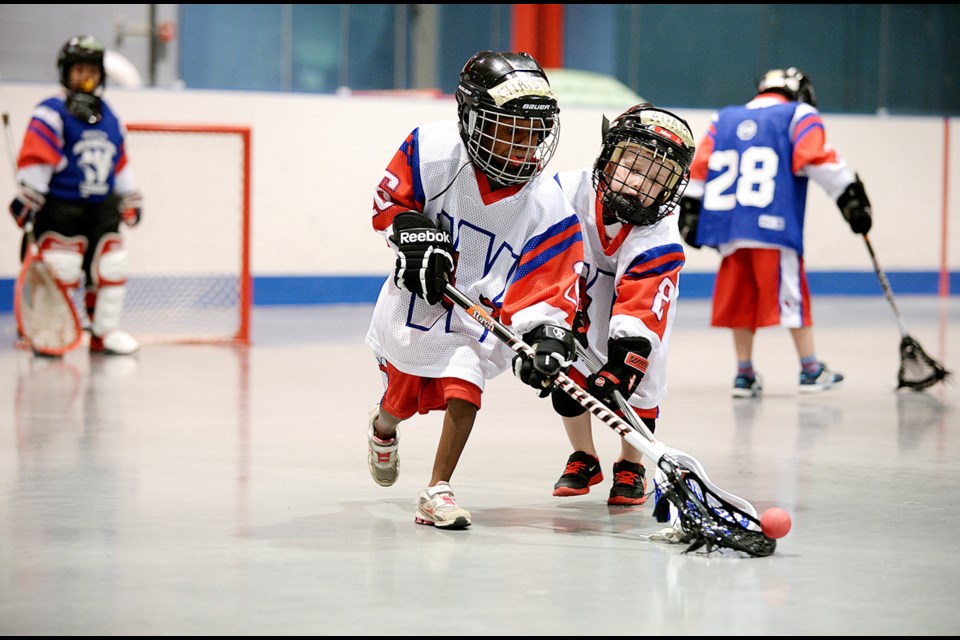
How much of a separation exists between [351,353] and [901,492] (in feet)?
12.4

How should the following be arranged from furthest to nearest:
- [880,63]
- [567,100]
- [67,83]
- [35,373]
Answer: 1. [880,63]
2. [567,100]
3. [67,83]
4. [35,373]

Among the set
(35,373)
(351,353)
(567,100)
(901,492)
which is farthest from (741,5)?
(901,492)

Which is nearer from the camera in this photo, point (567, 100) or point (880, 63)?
point (567, 100)

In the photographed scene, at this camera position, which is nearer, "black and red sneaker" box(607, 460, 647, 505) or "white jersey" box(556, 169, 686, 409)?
"white jersey" box(556, 169, 686, 409)

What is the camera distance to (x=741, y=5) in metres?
13.5

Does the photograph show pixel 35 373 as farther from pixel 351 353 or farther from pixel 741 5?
pixel 741 5

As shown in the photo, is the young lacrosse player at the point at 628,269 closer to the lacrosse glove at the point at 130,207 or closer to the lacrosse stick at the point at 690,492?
the lacrosse stick at the point at 690,492

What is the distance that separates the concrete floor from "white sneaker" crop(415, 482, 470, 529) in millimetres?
34

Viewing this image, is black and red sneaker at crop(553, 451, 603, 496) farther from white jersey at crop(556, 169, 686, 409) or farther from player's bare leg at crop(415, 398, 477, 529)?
player's bare leg at crop(415, 398, 477, 529)

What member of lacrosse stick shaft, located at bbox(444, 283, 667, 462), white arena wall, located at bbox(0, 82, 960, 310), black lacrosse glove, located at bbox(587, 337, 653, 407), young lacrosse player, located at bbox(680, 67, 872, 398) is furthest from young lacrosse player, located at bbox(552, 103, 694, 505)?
white arena wall, located at bbox(0, 82, 960, 310)

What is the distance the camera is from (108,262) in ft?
22.7

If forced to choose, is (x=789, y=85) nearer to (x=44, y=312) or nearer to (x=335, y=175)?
(x=44, y=312)

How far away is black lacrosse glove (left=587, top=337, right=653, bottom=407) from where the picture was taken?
11.1 ft

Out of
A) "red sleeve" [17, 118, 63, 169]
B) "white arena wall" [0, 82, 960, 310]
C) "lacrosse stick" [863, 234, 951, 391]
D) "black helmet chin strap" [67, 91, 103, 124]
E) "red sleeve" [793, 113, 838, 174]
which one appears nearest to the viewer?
"red sleeve" [793, 113, 838, 174]
